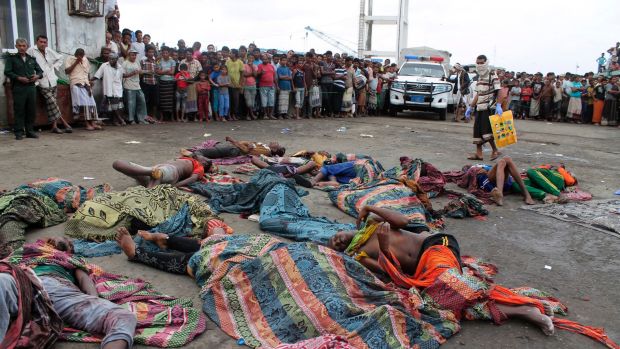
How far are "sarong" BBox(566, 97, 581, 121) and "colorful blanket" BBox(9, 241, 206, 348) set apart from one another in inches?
818

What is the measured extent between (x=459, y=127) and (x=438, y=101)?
209 centimetres

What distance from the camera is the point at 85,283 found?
319cm

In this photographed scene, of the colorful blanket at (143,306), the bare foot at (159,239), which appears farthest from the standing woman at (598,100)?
the colorful blanket at (143,306)

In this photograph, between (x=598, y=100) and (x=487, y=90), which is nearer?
(x=487, y=90)

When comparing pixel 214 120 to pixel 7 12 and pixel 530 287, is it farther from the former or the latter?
pixel 530 287

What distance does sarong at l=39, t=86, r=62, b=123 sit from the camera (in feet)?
33.4

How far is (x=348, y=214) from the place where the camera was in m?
5.79

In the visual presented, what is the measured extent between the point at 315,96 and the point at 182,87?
5.05 meters

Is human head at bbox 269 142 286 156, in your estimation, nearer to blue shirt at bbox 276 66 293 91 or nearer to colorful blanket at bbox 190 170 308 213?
colorful blanket at bbox 190 170 308 213

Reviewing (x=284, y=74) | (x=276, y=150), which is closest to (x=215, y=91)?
(x=284, y=74)

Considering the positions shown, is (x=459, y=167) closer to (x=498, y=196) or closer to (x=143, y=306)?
(x=498, y=196)

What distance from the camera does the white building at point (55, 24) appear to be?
412 inches

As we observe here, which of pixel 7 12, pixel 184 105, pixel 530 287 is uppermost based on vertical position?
pixel 7 12

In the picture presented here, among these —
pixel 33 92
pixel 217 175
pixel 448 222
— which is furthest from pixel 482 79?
pixel 33 92
